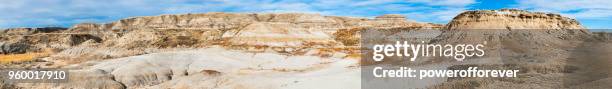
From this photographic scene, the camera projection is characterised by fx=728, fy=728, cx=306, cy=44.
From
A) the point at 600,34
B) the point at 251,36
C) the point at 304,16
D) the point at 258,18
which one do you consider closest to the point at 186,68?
the point at 600,34

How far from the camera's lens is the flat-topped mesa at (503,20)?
39406 millimetres

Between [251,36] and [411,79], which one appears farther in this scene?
[251,36]

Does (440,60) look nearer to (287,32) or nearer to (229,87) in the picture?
(229,87)

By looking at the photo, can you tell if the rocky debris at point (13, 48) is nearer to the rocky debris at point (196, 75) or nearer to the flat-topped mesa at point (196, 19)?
the rocky debris at point (196, 75)

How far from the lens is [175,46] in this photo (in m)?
80.1

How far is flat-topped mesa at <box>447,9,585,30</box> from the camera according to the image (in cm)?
3941

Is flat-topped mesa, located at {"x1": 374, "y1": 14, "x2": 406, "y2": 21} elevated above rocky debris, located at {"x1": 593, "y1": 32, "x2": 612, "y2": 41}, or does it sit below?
above

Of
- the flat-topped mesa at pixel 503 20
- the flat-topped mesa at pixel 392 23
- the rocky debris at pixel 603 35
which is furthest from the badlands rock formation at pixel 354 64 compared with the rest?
the flat-topped mesa at pixel 392 23

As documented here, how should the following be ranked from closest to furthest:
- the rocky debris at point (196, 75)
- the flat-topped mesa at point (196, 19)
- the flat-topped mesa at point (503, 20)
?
the rocky debris at point (196, 75) → the flat-topped mesa at point (503, 20) → the flat-topped mesa at point (196, 19)

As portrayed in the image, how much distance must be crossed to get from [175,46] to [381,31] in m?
38.0

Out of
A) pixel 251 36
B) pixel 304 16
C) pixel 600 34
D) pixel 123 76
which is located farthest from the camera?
pixel 304 16

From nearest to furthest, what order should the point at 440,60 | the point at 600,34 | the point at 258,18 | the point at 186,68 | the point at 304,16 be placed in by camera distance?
the point at 440,60, the point at 186,68, the point at 600,34, the point at 304,16, the point at 258,18

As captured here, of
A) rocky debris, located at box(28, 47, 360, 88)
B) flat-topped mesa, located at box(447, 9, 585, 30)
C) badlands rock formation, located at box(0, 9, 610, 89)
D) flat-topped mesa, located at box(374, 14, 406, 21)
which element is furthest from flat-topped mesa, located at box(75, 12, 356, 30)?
flat-topped mesa, located at box(447, 9, 585, 30)

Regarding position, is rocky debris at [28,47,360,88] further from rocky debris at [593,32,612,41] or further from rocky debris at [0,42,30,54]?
rocky debris at [0,42,30,54]
